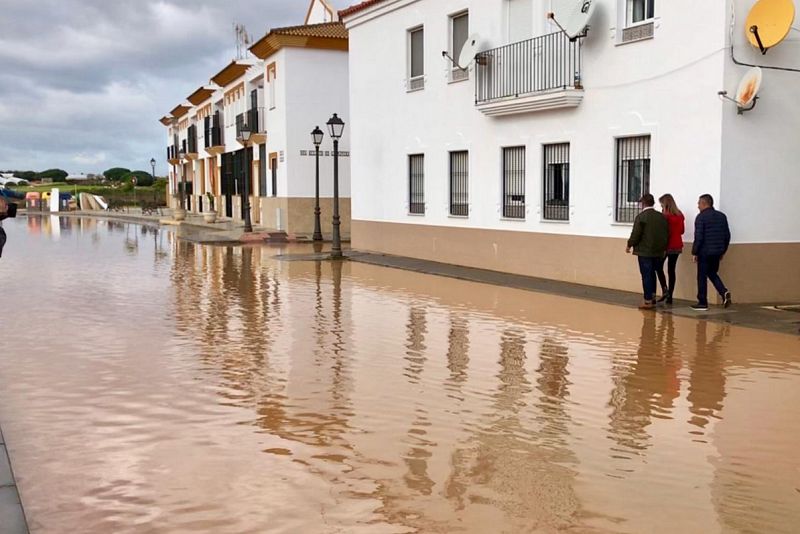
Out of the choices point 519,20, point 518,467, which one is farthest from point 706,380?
point 519,20

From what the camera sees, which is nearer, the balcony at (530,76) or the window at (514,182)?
the balcony at (530,76)

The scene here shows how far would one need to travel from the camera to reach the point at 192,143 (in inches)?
2229

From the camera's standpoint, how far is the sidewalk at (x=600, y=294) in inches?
436

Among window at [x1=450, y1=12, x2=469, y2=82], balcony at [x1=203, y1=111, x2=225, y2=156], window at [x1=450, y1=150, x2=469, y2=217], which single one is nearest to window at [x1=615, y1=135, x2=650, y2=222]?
window at [x1=450, y1=150, x2=469, y2=217]

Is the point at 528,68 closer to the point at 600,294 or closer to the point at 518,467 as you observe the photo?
the point at 600,294

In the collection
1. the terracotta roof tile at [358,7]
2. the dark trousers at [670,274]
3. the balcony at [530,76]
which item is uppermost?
the terracotta roof tile at [358,7]

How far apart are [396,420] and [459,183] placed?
13.6 metres

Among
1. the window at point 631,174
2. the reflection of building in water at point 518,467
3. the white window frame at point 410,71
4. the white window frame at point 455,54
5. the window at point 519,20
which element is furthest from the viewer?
the white window frame at point 410,71

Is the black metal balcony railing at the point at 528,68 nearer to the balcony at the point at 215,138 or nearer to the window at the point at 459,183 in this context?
the window at the point at 459,183

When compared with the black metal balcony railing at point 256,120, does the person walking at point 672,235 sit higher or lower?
lower

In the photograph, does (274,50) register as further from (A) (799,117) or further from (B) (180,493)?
(B) (180,493)

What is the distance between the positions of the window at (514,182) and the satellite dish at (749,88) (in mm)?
5472

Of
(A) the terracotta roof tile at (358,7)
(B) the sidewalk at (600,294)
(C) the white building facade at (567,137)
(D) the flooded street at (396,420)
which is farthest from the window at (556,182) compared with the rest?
(A) the terracotta roof tile at (358,7)

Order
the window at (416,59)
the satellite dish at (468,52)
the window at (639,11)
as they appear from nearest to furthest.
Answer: the window at (639,11)
the satellite dish at (468,52)
the window at (416,59)
